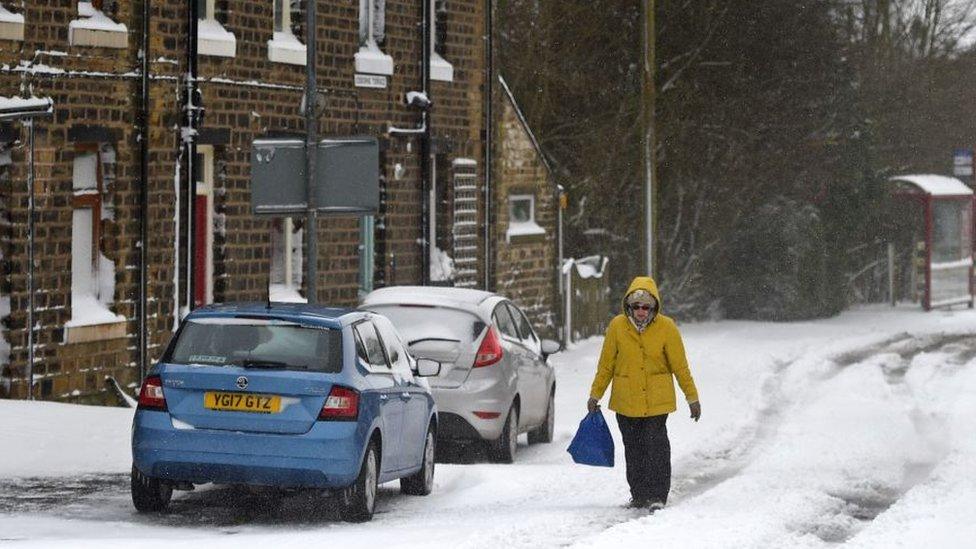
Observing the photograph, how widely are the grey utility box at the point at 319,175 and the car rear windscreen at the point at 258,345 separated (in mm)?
→ 5275

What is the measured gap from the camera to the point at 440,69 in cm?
3259

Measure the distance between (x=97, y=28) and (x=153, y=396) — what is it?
9.65 meters

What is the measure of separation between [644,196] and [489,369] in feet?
55.2

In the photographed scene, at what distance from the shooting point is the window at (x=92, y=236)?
76.6 ft

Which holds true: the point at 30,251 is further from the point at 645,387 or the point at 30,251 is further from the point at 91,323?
the point at 645,387

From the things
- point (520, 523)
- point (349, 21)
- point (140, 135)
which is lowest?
point (520, 523)

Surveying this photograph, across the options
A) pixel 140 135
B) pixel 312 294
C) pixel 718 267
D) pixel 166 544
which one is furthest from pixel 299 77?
pixel 718 267

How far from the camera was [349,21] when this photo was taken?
2955cm

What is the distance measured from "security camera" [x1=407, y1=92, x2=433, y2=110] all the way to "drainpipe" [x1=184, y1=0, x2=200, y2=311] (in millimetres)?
6717

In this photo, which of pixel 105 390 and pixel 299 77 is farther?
pixel 299 77

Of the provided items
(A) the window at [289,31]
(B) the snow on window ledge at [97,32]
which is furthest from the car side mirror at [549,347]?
(A) the window at [289,31]

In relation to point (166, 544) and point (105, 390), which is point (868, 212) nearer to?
point (105, 390)

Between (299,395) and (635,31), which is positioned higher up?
(635,31)

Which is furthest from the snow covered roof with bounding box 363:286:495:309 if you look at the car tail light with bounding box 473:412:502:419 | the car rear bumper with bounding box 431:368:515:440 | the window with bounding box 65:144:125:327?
the window with bounding box 65:144:125:327
